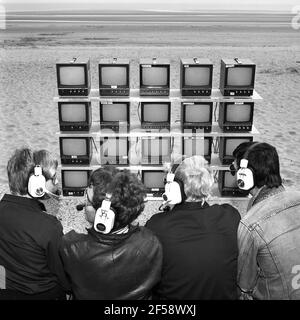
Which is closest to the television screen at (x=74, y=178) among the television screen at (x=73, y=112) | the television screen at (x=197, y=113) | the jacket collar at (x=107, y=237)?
the television screen at (x=73, y=112)

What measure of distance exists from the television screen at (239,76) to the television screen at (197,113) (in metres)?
0.44

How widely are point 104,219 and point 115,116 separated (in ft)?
13.1

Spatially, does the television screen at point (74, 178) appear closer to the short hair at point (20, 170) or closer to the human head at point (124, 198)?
the short hair at point (20, 170)

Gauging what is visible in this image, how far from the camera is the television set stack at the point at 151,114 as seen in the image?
21.2 ft

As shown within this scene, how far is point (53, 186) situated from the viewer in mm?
3889

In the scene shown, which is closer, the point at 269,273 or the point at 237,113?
the point at 269,273

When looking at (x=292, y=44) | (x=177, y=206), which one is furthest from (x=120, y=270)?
(x=292, y=44)

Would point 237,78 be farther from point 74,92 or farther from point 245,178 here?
point 245,178

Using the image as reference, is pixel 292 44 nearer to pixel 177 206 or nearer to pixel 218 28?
pixel 218 28

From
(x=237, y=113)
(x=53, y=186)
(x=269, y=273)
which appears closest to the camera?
(x=269, y=273)

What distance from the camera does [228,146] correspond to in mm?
6746

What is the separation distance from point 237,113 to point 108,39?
1575cm

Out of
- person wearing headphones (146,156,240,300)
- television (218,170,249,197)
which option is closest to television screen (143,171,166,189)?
television (218,170,249,197)

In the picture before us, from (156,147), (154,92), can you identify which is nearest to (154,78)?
(154,92)
